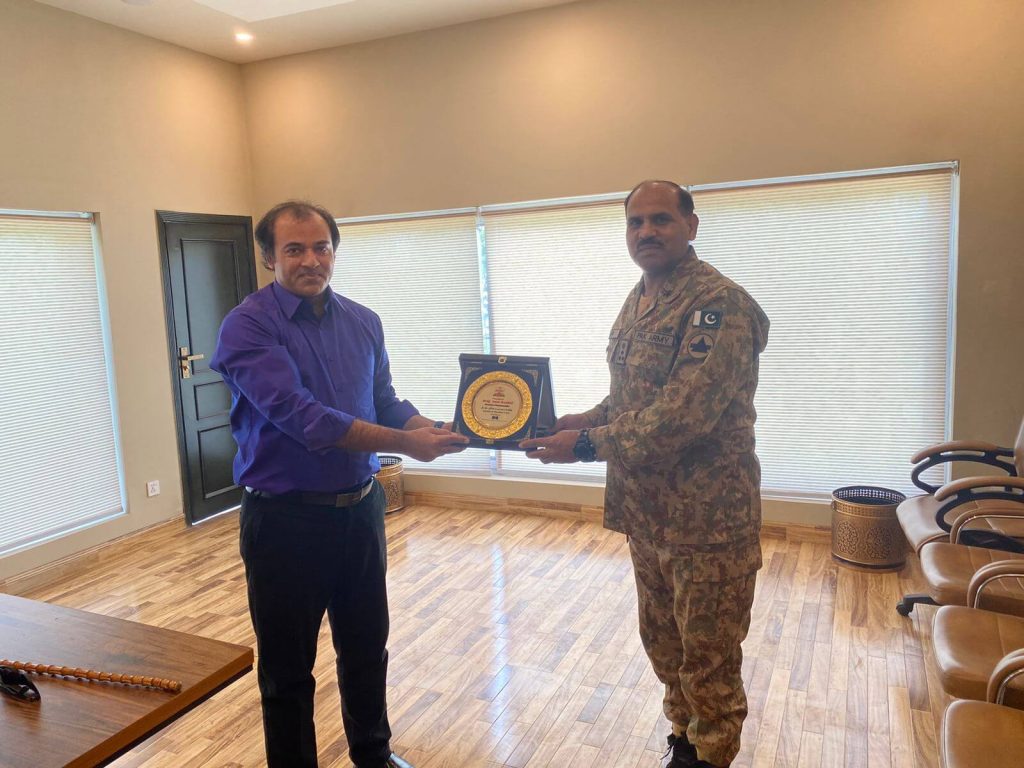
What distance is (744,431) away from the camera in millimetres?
1996

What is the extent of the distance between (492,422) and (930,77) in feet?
9.81

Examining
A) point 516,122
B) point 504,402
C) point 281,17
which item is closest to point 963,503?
point 504,402

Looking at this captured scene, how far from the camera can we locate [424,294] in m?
5.16

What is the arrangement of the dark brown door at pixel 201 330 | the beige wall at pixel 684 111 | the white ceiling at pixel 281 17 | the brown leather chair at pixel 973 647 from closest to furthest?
the brown leather chair at pixel 973 647, the beige wall at pixel 684 111, the white ceiling at pixel 281 17, the dark brown door at pixel 201 330

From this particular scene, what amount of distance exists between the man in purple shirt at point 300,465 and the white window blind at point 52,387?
2.72 meters

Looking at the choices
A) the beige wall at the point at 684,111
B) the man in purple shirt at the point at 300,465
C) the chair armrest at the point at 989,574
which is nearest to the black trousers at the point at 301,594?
the man in purple shirt at the point at 300,465

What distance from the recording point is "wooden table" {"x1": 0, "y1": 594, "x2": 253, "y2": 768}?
1190 mm

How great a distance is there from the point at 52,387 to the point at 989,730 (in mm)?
4474

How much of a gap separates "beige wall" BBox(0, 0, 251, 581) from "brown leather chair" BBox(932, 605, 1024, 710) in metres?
4.25

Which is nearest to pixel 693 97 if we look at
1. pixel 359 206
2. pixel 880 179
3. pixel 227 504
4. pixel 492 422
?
pixel 880 179

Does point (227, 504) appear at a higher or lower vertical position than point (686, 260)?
lower

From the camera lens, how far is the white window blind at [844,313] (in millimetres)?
3902

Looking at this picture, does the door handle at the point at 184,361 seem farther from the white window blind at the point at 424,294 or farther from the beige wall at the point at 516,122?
the white window blind at the point at 424,294

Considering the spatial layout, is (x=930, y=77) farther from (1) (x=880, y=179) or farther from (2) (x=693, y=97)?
(2) (x=693, y=97)
